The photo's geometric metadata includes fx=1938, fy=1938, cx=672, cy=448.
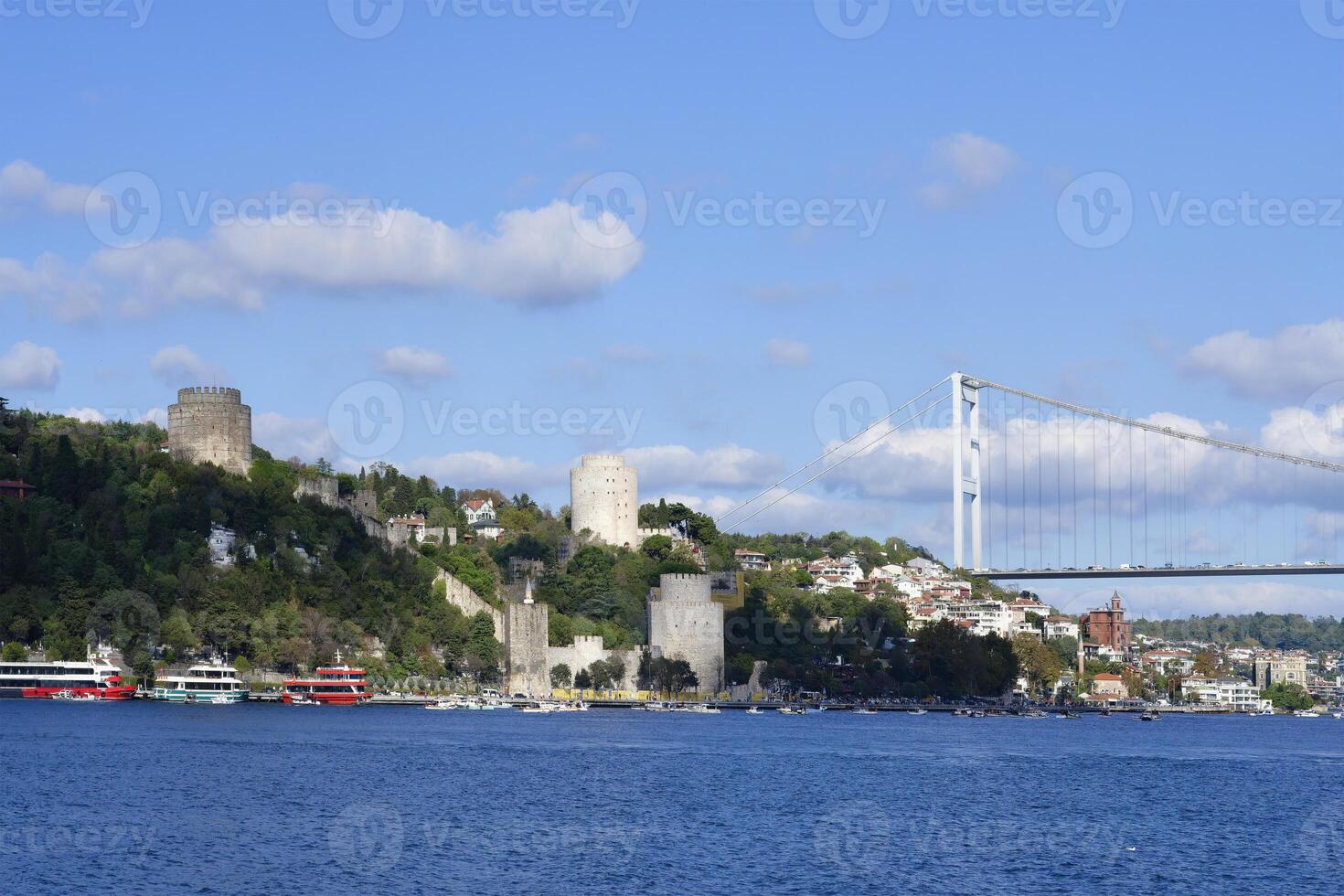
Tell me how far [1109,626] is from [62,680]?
81.9 metres

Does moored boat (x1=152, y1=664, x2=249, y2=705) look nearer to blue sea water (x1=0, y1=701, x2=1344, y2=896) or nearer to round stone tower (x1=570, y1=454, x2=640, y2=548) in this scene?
blue sea water (x1=0, y1=701, x2=1344, y2=896)

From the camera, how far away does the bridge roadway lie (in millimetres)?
55963

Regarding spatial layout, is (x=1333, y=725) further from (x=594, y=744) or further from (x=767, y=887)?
(x=767, y=887)

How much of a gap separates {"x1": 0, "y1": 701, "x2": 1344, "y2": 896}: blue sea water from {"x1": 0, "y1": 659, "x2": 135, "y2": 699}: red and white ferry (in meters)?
8.13

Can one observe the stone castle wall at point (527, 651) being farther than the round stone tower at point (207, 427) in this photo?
No

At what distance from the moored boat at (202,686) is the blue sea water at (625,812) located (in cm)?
778

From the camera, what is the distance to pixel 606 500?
81.9 metres

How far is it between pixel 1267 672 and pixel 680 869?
115m

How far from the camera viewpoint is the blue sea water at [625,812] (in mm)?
23188

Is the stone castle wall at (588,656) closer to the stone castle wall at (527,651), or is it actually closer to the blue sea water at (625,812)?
the stone castle wall at (527,651)

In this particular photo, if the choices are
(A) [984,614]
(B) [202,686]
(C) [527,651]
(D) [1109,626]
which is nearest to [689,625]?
(C) [527,651]

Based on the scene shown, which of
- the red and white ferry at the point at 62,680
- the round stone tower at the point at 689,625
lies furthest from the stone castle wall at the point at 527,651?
the red and white ferry at the point at 62,680

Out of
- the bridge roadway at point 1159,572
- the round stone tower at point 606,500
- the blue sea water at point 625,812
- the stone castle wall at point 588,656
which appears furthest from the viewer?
the round stone tower at point 606,500

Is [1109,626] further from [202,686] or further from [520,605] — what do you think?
[202,686]
